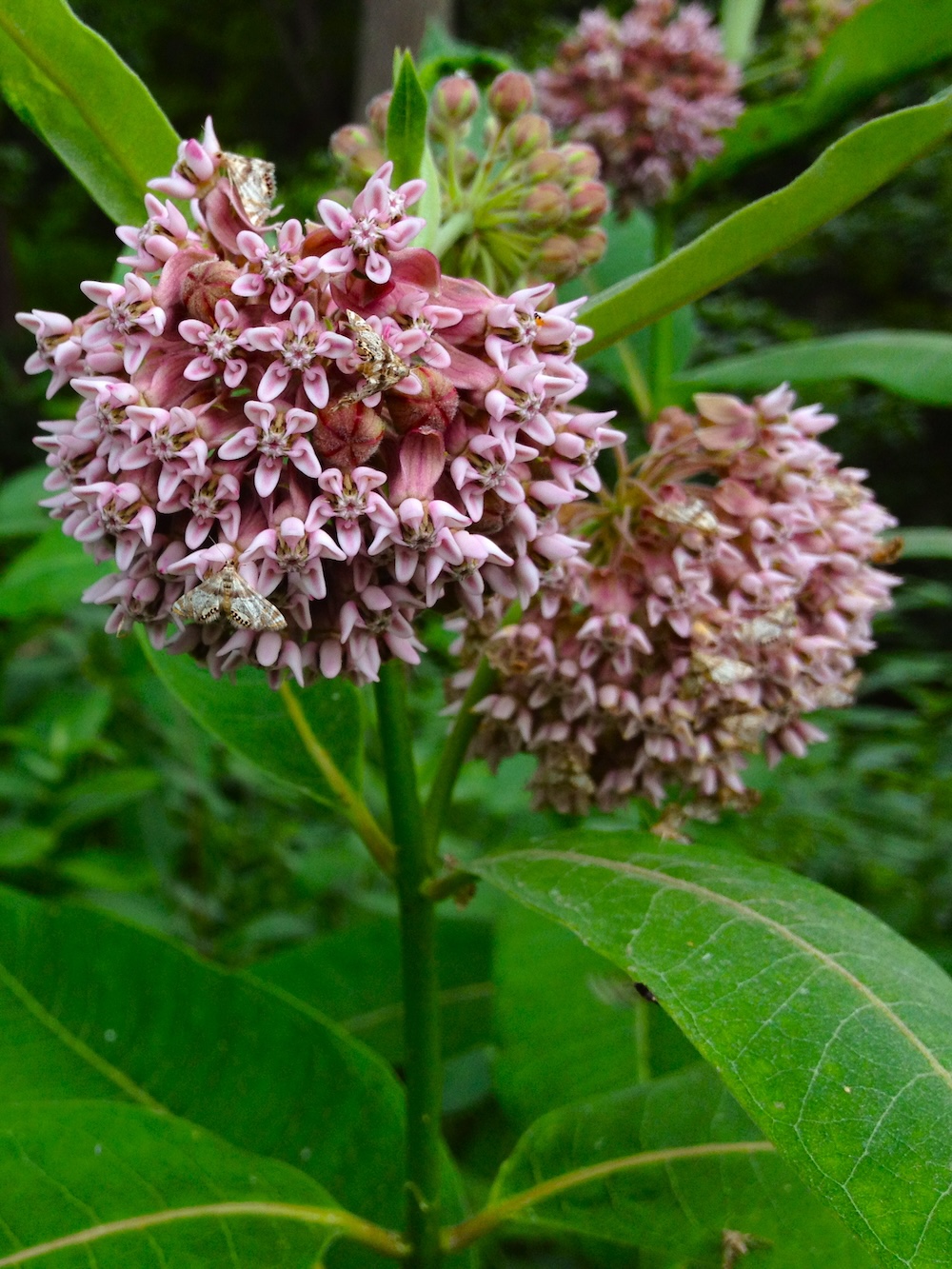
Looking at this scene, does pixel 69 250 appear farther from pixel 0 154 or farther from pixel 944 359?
pixel 944 359

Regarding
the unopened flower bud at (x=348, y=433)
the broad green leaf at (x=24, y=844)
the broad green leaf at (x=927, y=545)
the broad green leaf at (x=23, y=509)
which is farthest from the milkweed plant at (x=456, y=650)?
the broad green leaf at (x=23, y=509)

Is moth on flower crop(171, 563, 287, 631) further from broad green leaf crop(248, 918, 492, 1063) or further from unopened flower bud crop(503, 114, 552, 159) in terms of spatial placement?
broad green leaf crop(248, 918, 492, 1063)

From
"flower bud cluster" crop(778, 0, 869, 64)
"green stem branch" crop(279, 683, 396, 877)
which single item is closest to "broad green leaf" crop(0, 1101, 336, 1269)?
"green stem branch" crop(279, 683, 396, 877)

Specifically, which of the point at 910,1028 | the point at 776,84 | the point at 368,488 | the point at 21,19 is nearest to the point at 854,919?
the point at 910,1028

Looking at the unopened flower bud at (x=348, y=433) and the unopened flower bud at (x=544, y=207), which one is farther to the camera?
the unopened flower bud at (x=544, y=207)

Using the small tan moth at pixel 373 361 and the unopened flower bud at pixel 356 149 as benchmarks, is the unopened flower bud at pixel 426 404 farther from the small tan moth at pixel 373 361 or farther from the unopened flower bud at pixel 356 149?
the unopened flower bud at pixel 356 149
